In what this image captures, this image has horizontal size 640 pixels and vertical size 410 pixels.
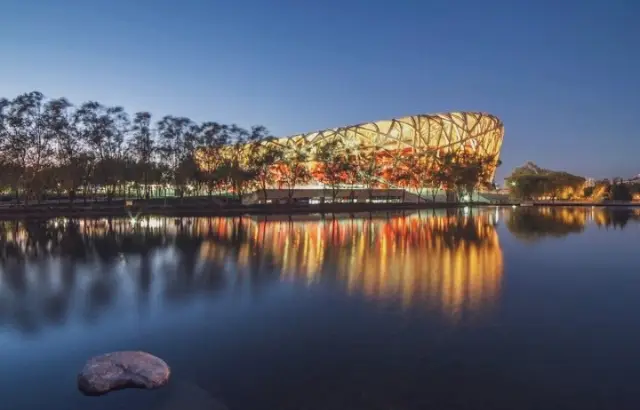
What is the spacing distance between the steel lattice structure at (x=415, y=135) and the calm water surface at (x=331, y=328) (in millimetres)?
78896

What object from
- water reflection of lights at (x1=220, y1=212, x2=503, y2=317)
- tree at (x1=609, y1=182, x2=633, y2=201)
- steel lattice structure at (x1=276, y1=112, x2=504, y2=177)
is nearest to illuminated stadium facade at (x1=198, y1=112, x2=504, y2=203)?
steel lattice structure at (x1=276, y1=112, x2=504, y2=177)

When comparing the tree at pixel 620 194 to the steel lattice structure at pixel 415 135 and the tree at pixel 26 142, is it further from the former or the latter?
the tree at pixel 26 142

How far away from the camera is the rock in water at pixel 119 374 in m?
7.39

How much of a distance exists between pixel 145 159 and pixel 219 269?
48907 millimetres

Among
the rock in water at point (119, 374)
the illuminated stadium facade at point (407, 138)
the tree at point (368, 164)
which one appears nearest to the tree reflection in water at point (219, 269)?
the rock in water at point (119, 374)

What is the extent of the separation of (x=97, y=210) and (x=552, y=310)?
4686 centimetres

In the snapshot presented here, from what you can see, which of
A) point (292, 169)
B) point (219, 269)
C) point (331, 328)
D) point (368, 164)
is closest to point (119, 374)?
point (331, 328)

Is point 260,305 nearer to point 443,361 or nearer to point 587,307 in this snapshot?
point 443,361

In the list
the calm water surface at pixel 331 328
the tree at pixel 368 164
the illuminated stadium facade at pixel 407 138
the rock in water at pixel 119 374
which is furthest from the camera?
the illuminated stadium facade at pixel 407 138

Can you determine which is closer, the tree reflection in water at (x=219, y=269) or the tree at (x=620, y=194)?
the tree reflection in water at (x=219, y=269)

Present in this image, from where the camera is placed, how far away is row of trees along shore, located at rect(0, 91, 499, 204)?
5162cm

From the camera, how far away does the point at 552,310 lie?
38.4 ft

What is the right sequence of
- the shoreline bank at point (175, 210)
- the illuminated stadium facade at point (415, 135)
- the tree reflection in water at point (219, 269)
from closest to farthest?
the tree reflection in water at point (219, 269) → the shoreline bank at point (175, 210) → the illuminated stadium facade at point (415, 135)

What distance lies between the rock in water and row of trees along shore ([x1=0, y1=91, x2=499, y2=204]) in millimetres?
48227
